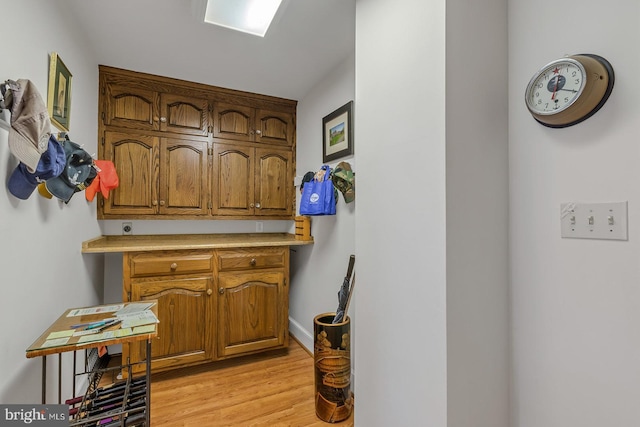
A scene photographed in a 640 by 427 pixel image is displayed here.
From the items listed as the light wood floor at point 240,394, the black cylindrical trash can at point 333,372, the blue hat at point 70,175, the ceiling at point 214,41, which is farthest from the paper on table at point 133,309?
the ceiling at point 214,41

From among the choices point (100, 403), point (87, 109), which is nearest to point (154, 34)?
point (87, 109)

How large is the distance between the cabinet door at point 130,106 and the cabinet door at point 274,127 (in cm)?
90

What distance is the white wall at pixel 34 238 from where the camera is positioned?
3.36ft

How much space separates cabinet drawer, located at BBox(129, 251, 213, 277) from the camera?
2.02m

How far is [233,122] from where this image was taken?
2.74 meters

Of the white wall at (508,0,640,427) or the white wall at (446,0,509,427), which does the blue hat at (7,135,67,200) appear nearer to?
the white wall at (446,0,509,427)

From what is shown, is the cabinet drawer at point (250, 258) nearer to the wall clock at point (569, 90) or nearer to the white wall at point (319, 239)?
the white wall at point (319, 239)

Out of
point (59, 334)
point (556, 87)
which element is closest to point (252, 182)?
point (59, 334)

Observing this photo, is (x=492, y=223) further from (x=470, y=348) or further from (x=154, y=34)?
(x=154, y=34)

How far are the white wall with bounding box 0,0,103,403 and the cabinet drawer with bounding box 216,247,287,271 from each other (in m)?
0.88

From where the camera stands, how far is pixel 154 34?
1.84m

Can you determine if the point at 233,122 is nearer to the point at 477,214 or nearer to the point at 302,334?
the point at 302,334

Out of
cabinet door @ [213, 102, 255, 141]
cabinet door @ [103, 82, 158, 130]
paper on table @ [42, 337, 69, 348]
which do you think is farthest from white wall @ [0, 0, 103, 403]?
cabinet door @ [213, 102, 255, 141]

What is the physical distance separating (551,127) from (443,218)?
0.51m
